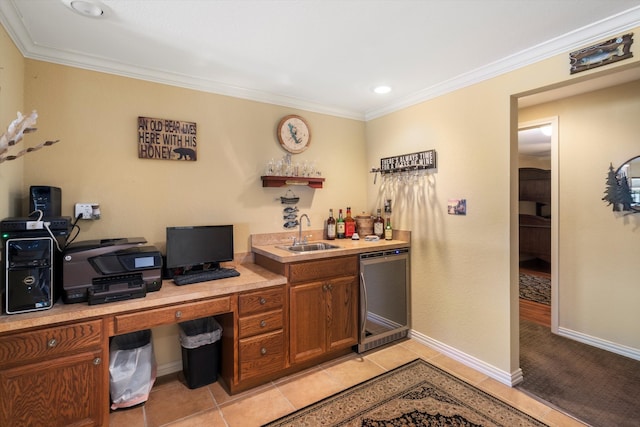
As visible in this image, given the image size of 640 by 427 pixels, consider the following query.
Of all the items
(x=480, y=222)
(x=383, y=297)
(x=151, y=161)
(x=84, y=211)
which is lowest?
(x=383, y=297)

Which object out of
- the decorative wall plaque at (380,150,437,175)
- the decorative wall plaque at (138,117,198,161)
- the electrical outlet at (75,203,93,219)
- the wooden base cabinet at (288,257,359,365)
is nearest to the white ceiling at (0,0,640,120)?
the decorative wall plaque at (138,117,198,161)

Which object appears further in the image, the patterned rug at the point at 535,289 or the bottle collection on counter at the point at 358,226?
the patterned rug at the point at 535,289

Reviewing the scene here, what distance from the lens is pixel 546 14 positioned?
1.78m

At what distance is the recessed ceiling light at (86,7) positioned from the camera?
5.35ft

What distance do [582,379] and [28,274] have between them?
384cm

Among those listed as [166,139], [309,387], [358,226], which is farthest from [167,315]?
[358,226]

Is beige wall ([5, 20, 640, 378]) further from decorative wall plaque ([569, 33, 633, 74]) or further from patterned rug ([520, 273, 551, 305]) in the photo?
patterned rug ([520, 273, 551, 305])

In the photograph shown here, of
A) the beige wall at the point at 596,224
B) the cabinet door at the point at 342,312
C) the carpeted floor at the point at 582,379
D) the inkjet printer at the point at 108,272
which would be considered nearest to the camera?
the inkjet printer at the point at 108,272

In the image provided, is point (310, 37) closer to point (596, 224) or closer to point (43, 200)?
point (43, 200)

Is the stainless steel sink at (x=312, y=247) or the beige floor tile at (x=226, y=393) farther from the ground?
the stainless steel sink at (x=312, y=247)

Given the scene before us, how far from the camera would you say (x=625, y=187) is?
276cm

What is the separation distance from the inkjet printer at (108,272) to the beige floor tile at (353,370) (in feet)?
5.09

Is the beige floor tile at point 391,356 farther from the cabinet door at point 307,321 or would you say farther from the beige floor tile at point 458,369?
the cabinet door at point 307,321

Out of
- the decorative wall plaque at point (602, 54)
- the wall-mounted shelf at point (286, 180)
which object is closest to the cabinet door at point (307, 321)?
the wall-mounted shelf at point (286, 180)
